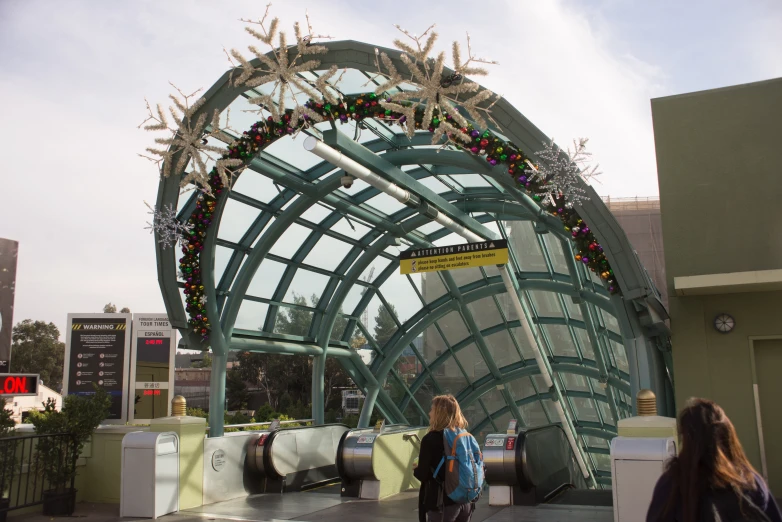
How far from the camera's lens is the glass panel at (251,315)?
606 inches

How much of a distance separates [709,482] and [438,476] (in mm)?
2730

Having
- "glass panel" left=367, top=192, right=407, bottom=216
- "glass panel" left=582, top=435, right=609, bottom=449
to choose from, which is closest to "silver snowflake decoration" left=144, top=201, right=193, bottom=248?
"glass panel" left=367, top=192, right=407, bottom=216

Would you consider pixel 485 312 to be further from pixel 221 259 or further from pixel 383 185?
pixel 383 185

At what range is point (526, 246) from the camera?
18047 millimetres

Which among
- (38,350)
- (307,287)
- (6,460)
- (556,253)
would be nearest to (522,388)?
(556,253)

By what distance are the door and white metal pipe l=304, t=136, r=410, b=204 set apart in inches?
253

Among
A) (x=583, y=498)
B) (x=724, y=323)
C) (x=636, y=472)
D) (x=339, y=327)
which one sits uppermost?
(x=339, y=327)

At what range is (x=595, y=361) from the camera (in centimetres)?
2027

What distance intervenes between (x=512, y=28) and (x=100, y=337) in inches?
305

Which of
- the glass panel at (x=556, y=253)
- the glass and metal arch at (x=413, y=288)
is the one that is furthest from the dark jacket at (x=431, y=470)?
the glass panel at (x=556, y=253)

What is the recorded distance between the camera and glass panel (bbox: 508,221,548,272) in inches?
696

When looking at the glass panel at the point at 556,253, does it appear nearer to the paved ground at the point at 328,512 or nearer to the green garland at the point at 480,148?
the green garland at the point at 480,148

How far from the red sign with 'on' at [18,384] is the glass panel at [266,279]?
4871 mm

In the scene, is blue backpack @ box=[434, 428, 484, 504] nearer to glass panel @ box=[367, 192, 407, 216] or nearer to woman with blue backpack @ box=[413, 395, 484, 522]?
woman with blue backpack @ box=[413, 395, 484, 522]
